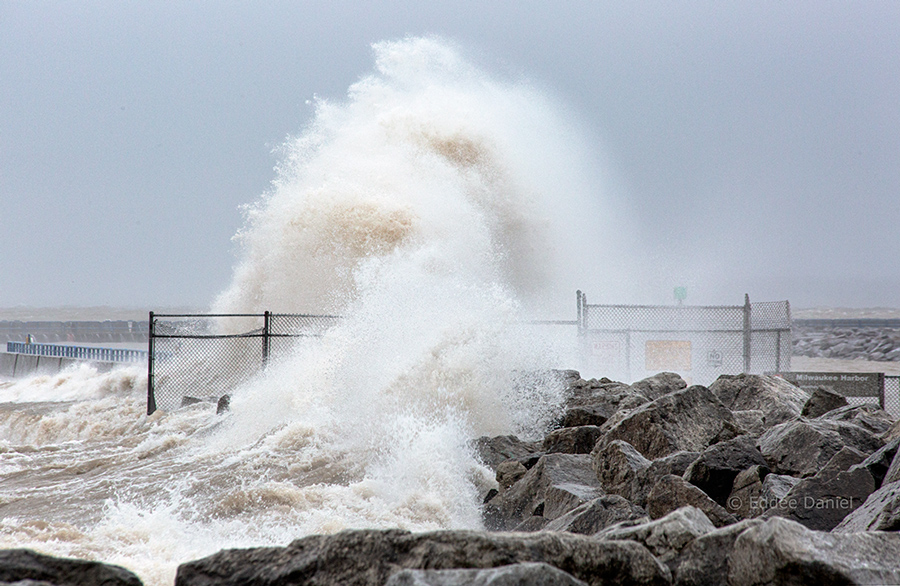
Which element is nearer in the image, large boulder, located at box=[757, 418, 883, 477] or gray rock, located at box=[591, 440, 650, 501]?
large boulder, located at box=[757, 418, 883, 477]

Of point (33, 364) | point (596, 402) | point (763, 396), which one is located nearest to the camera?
point (763, 396)

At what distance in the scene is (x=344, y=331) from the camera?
10.9m

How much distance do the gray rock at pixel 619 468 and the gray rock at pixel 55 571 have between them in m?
3.41

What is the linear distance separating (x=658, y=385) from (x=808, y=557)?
7.57 meters

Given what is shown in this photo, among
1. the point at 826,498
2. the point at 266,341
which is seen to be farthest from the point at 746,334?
the point at 826,498

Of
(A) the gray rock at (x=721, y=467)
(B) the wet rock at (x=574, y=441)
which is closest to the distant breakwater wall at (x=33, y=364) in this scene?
(B) the wet rock at (x=574, y=441)

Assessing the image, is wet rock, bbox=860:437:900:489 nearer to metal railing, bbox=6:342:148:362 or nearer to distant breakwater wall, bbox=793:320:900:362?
metal railing, bbox=6:342:148:362

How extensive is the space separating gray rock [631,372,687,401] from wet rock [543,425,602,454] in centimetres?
268

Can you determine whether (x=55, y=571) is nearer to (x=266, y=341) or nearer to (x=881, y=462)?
(x=881, y=462)

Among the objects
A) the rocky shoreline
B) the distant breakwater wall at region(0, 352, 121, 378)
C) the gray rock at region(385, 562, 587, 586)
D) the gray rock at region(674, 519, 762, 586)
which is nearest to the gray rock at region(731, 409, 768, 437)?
the rocky shoreline

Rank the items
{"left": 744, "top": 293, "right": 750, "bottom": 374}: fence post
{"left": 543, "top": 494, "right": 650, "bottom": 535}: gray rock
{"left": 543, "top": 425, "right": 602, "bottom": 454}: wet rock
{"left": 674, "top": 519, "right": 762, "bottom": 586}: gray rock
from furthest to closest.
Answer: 1. {"left": 744, "top": 293, "right": 750, "bottom": 374}: fence post
2. {"left": 543, "top": 425, "right": 602, "bottom": 454}: wet rock
3. {"left": 543, "top": 494, "right": 650, "bottom": 535}: gray rock
4. {"left": 674, "top": 519, "right": 762, "bottom": 586}: gray rock

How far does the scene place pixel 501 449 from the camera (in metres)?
6.88

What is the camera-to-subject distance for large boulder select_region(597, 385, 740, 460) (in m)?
5.62

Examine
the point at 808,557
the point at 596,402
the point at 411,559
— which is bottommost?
the point at 596,402
